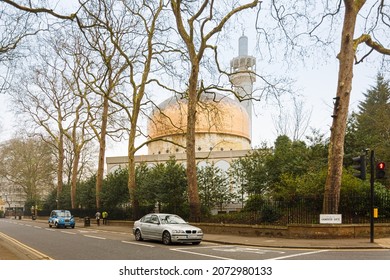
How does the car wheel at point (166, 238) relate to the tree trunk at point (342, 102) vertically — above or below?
below

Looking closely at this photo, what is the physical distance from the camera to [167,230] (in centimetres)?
1745

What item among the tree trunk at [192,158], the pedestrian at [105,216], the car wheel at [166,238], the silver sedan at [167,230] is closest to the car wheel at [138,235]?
the silver sedan at [167,230]

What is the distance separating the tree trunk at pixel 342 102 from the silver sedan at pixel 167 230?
658 cm

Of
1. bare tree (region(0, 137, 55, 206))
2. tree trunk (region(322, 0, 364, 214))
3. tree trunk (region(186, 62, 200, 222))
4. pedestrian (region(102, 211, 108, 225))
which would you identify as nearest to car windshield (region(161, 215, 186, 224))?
tree trunk (region(186, 62, 200, 222))

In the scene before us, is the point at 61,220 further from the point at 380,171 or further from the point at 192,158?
the point at 380,171

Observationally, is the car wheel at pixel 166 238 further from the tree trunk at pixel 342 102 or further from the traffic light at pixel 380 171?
the traffic light at pixel 380 171

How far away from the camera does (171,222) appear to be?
18.5 metres

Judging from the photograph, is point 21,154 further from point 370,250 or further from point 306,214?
point 370,250

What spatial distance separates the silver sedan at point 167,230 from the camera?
56.4 feet

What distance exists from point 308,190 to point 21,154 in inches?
2101

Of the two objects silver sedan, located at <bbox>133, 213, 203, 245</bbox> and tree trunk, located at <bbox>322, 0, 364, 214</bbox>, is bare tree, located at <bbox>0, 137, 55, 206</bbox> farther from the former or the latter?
tree trunk, located at <bbox>322, 0, 364, 214</bbox>

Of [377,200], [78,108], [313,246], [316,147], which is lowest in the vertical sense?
[313,246]

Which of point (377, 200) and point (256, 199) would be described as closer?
point (377, 200)

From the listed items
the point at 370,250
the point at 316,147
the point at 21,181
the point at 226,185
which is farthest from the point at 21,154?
the point at 370,250
